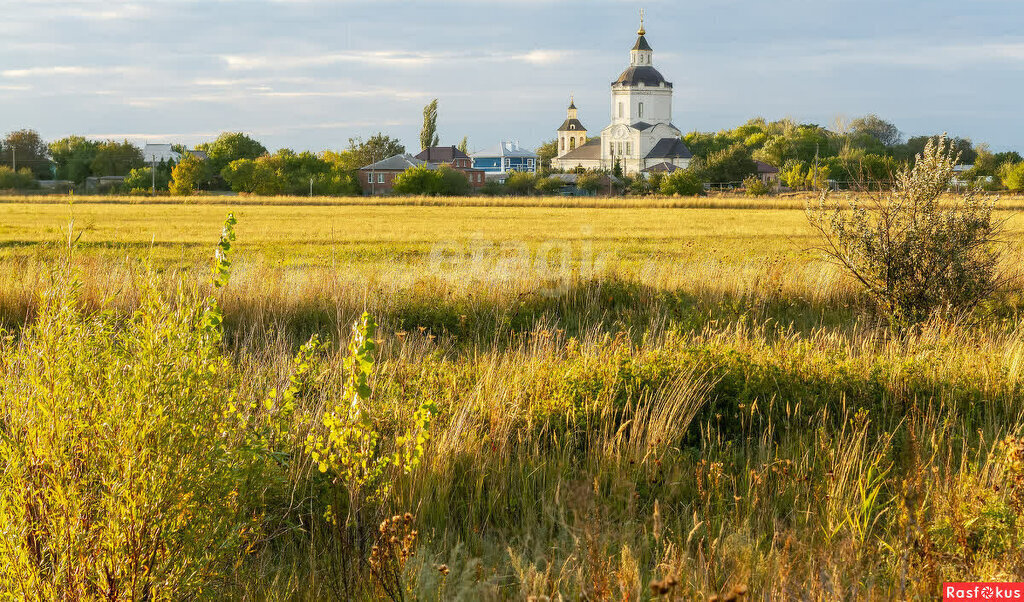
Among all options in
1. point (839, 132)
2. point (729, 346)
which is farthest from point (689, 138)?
point (729, 346)

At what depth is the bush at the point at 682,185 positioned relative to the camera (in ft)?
297

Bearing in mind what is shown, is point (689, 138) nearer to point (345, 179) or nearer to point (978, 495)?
point (345, 179)

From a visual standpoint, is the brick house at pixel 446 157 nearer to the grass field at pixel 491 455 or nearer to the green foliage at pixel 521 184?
the green foliage at pixel 521 184

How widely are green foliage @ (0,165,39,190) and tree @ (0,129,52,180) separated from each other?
21.4m

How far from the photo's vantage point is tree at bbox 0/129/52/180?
11494cm

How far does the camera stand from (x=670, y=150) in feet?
446

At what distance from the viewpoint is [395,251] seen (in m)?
26.8

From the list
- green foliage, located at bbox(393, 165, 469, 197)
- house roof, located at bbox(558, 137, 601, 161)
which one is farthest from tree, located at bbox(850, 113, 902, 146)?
green foliage, located at bbox(393, 165, 469, 197)

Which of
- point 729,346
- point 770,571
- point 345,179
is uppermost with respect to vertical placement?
point 345,179

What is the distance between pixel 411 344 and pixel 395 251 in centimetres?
1787

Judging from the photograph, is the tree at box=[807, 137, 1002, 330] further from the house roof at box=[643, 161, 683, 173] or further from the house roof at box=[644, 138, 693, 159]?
the house roof at box=[644, 138, 693, 159]

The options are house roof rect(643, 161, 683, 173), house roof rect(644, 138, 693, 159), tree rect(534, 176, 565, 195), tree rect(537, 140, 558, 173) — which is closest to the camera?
tree rect(534, 176, 565, 195)

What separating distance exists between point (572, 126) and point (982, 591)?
190895 mm

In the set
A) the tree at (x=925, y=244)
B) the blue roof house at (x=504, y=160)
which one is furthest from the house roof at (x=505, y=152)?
the tree at (x=925, y=244)
